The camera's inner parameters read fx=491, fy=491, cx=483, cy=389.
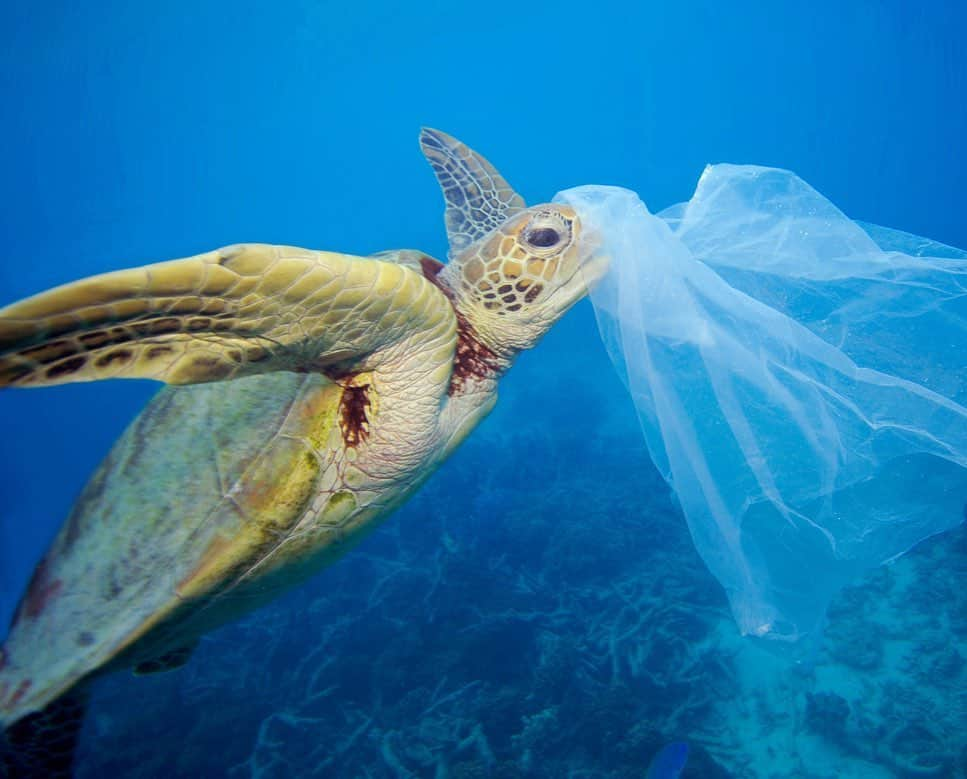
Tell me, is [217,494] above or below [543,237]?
below

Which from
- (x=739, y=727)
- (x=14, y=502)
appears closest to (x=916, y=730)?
(x=739, y=727)

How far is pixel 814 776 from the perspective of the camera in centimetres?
420

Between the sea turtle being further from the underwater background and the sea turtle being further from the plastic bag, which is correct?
the underwater background

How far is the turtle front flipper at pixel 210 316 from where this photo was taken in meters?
0.91

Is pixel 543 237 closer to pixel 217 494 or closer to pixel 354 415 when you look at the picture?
pixel 354 415

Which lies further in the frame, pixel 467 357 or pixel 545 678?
pixel 545 678

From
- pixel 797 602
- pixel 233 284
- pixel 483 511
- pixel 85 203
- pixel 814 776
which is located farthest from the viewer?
pixel 85 203

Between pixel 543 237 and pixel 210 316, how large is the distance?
1.34 m

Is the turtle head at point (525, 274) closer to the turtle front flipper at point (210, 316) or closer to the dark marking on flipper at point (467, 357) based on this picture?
the dark marking on flipper at point (467, 357)

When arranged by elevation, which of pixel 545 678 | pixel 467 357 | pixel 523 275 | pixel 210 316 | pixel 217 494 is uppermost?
pixel 523 275

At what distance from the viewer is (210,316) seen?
43.9 inches

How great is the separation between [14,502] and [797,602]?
862 inches

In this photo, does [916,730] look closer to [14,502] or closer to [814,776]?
[814,776]

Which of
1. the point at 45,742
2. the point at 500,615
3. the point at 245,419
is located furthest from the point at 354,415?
the point at 500,615
